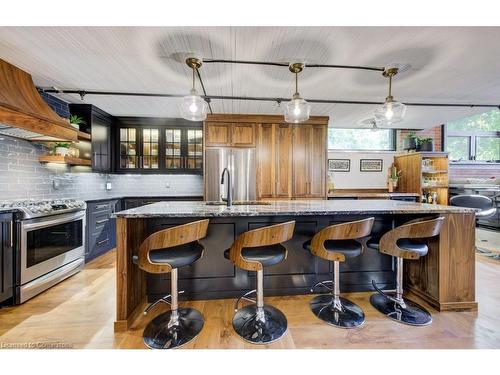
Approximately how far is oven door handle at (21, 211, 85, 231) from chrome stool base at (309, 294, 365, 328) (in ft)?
9.58

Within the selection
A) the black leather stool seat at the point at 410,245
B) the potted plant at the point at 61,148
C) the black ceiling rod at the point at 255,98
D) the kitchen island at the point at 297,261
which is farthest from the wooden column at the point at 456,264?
the potted plant at the point at 61,148

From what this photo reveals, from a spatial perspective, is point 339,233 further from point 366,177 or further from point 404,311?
point 366,177

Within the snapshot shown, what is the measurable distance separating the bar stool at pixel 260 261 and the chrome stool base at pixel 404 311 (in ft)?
3.10

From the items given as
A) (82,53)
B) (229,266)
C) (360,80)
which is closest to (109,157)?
(82,53)

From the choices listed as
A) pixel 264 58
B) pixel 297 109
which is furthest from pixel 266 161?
pixel 264 58

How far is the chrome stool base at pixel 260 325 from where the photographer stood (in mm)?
1652

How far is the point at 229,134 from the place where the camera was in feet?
13.5

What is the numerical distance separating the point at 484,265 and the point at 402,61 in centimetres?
307

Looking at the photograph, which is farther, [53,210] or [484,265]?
[484,265]

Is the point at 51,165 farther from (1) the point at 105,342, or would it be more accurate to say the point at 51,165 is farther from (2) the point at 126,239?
(1) the point at 105,342

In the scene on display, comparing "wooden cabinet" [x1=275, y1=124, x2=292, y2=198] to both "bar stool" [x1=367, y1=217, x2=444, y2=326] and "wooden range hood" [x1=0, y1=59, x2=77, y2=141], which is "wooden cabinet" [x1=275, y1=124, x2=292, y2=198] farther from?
"wooden range hood" [x1=0, y1=59, x2=77, y2=141]

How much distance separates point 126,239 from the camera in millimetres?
1746

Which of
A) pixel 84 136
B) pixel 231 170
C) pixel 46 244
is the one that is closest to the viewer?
pixel 46 244

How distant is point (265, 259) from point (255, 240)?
0.17 metres
